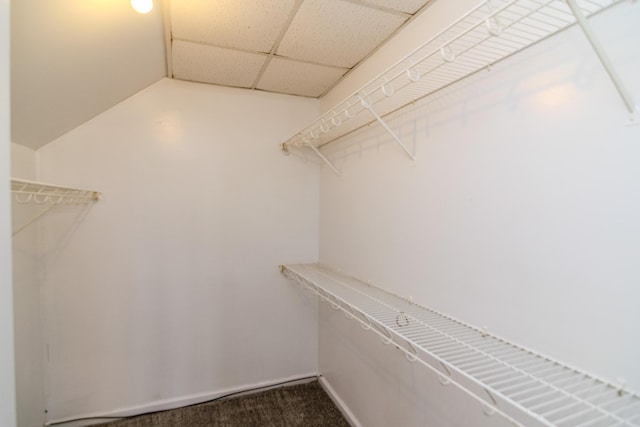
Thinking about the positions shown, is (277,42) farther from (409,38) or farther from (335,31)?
(409,38)

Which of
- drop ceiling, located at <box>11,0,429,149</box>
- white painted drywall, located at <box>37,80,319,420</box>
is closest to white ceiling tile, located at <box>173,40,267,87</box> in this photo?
drop ceiling, located at <box>11,0,429,149</box>

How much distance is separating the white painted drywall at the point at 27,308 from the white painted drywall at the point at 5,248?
1237 mm

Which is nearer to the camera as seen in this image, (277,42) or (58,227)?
(277,42)

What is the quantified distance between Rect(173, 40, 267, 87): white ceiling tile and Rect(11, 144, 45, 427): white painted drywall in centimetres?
98

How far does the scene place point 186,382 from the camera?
2.08 metres

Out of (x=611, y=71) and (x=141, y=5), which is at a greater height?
(x=141, y=5)

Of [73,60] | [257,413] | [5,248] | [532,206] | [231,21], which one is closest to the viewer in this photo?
[5,248]

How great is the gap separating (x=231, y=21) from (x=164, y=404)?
2400 mm

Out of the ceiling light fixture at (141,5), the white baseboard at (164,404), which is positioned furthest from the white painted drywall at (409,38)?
the white baseboard at (164,404)

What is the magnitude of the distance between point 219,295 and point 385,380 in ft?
4.13

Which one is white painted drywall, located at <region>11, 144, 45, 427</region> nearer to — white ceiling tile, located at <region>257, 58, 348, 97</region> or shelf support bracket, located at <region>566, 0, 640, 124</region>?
white ceiling tile, located at <region>257, 58, 348, 97</region>

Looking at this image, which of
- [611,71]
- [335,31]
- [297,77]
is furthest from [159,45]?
[611,71]

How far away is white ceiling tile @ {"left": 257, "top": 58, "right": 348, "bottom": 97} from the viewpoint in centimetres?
186

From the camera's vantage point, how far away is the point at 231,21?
4.65 ft
